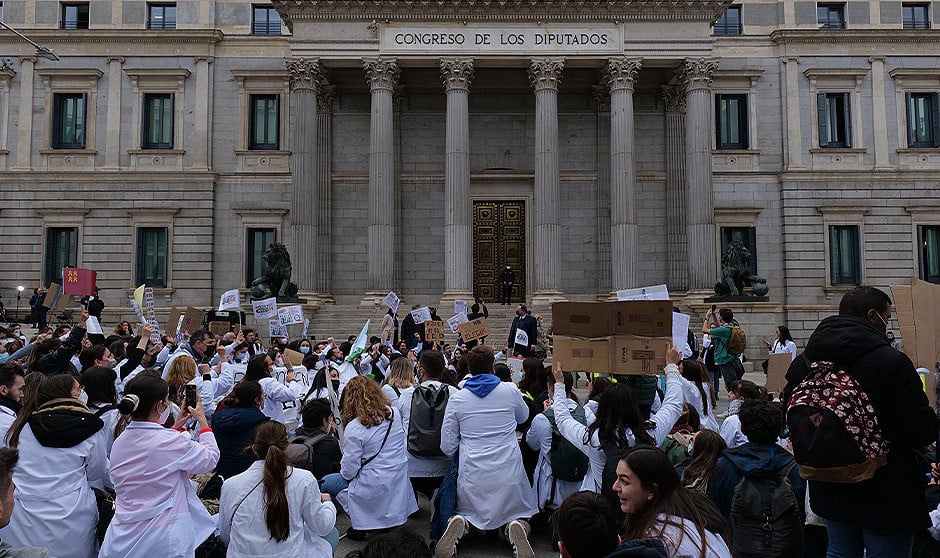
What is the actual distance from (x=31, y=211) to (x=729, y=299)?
29659 millimetres

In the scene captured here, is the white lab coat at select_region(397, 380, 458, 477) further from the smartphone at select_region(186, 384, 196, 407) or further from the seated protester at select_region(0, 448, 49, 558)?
the seated protester at select_region(0, 448, 49, 558)

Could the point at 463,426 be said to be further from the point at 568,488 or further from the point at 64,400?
the point at 64,400

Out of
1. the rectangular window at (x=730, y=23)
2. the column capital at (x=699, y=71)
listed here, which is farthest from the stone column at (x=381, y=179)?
the rectangular window at (x=730, y=23)

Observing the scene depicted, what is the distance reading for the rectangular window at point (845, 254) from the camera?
32.7 meters

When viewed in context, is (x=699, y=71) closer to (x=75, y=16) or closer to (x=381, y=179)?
(x=381, y=179)

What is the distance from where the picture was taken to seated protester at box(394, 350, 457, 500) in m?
7.86

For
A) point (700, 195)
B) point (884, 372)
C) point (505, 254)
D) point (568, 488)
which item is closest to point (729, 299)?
point (700, 195)

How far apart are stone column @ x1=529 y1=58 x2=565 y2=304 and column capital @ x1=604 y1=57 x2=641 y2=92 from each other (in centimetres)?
197

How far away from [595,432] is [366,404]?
92.1 inches

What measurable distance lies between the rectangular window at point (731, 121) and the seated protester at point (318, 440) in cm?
2958

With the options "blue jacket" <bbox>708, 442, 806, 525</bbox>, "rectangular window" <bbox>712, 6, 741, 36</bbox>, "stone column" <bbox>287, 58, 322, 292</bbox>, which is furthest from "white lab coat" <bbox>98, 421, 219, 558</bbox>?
"rectangular window" <bbox>712, 6, 741, 36</bbox>

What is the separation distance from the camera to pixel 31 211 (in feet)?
106

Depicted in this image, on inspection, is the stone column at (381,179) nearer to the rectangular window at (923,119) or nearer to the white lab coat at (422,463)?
the white lab coat at (422,463)

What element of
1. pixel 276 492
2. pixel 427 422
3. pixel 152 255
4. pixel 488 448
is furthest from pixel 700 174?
pixel 276 492
